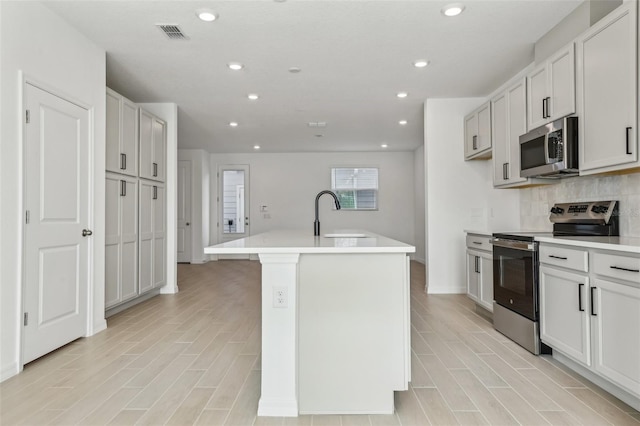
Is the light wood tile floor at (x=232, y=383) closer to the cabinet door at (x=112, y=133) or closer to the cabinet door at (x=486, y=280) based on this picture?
the cabinet door at (x=486, y=280)

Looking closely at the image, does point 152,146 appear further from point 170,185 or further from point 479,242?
point 479,242

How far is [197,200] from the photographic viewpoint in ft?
27.6

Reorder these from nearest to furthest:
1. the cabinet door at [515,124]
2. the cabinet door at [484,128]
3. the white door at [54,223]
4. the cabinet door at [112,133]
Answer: the white door at [54,223], the cabinet door at [515,124], the cabinet door at [112,133], the cabinet door at [484,128]

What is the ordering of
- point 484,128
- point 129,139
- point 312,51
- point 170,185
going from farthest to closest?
1. point 170,185
2. point 484,128
3. point 129,139
4. point 312,51

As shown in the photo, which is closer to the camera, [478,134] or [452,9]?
[452,9]

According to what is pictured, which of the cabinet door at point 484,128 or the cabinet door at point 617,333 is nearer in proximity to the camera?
the cabinet door at point 617,333

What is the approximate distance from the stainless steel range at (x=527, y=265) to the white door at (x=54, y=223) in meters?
3.55

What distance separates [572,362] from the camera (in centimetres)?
254

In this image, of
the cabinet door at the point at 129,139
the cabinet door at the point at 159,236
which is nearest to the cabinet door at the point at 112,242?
the cabinet door at the point at 129,139

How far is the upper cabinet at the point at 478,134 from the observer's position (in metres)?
4.30

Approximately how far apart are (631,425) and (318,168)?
24.9 feet

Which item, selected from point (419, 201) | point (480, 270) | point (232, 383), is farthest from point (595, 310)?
point (419, 201)

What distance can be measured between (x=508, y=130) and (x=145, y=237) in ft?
13.7

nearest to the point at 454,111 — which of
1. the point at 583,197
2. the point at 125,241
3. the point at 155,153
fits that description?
the point at 583,197
